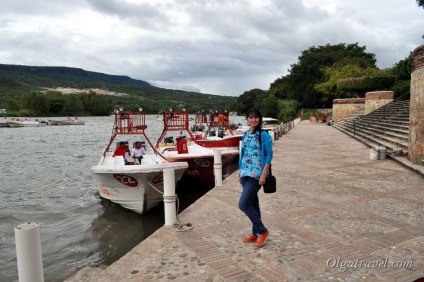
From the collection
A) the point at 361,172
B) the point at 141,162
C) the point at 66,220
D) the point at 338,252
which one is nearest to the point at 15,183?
the point at 66,220

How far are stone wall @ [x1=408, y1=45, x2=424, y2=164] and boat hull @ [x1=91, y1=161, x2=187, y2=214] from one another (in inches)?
253

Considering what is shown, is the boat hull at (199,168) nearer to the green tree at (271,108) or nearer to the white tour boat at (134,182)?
the white tour boat at (134,182)

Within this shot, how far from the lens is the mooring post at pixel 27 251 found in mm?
2957

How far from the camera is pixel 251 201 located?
4.43 metres

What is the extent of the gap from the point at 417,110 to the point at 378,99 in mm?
20852

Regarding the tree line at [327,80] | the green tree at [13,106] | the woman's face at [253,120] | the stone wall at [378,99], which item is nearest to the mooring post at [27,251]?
the woman's face at [253,120]

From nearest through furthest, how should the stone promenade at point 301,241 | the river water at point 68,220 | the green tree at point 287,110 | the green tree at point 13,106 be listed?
the stone promenade at point 301,241, the river water at point 68,220, the green tree at point 287,110, the green tree at point 13,106

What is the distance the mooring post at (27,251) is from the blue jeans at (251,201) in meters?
2.31

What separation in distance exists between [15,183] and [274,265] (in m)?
13.8

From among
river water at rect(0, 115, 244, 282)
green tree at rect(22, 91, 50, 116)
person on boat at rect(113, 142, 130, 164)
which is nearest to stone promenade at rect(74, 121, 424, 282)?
river water at rect(0, 115, 244, 282)

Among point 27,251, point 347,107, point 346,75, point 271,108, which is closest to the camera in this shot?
point 27,251

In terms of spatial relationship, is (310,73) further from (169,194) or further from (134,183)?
(169,194)

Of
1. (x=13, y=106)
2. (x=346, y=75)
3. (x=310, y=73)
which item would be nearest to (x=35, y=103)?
(x=13, y=106)

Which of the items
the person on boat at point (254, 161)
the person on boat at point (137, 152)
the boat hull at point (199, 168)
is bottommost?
the boat hull at point (199, 168)
